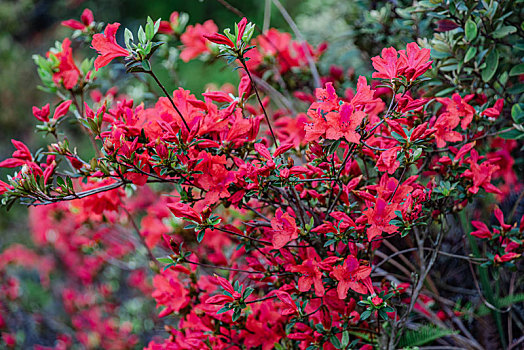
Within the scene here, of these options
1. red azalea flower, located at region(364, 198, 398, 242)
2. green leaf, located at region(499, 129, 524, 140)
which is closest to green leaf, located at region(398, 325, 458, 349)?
red azalea flower, located at region(364, 198, 398, 242)

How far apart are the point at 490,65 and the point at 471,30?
0.37ft

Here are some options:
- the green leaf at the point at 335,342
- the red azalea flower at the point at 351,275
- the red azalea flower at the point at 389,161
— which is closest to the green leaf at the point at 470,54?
the red azalea flower at the point at 389,161

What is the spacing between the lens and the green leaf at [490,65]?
1.13 metres

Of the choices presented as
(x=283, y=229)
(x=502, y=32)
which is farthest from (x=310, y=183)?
(x=502, y=32)

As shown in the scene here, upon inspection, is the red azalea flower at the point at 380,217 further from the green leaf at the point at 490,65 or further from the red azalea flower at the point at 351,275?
the green leaf at the point at 490,65

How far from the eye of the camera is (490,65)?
1.14m

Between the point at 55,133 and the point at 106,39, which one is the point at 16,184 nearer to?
the point at 55,133

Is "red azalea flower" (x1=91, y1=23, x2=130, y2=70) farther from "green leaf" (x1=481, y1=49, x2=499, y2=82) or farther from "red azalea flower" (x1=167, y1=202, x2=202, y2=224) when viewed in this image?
"green leaf" (x1=481, y1=49, x2=499, y2=82)

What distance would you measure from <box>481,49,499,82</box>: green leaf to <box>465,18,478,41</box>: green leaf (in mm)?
95

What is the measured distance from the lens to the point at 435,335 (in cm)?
105

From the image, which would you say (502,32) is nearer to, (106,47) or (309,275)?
(309,275)

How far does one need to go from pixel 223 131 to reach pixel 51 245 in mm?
1947

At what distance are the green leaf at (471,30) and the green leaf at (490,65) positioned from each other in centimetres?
9

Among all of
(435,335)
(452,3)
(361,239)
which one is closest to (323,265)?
(361,239)
